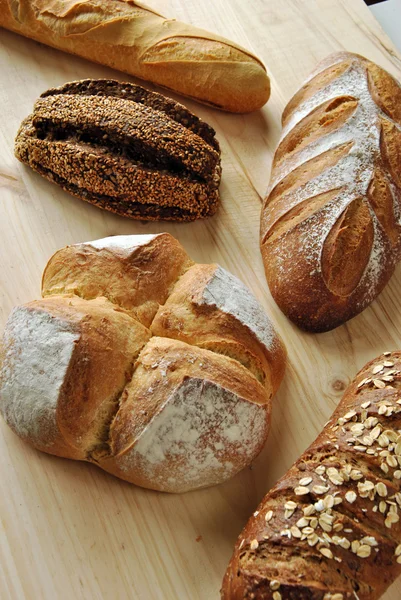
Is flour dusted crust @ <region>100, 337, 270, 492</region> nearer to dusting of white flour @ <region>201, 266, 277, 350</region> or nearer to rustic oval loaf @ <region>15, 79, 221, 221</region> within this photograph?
dusting of white flour @ <region>201, 266, 277, 350</region>

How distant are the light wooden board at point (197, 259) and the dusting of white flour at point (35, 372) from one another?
0.15 m

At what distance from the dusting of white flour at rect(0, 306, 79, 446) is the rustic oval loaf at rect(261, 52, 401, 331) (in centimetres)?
71

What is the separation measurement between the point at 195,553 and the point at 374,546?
47cm

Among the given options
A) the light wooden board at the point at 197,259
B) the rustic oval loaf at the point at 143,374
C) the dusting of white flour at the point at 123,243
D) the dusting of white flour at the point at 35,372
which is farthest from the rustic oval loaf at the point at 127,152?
the dusting of white flour at the point at 35,372

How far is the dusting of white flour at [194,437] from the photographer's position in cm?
152

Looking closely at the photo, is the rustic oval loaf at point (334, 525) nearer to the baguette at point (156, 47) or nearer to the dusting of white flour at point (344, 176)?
the dusting of white flour at point (344, 176)

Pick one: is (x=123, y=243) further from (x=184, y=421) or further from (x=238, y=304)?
(x=184, y=421)

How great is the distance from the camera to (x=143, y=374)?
62.4 inches

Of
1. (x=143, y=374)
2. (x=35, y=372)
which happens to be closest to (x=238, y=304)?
(x=143, y=374)

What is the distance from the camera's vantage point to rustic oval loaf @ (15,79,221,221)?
1951 millimetres

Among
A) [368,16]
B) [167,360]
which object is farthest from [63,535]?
[368,16]

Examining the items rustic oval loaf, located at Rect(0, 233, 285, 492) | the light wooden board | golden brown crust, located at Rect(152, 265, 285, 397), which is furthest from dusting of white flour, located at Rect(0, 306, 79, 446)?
golden brown crust, located at Rect(152, 265, 285, 397)

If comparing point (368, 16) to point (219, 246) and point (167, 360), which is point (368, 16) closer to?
point (219, 246)

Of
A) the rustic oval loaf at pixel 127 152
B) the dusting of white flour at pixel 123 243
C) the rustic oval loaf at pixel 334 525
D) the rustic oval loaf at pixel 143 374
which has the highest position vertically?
the rustic oval loaf at pixel 127 152
